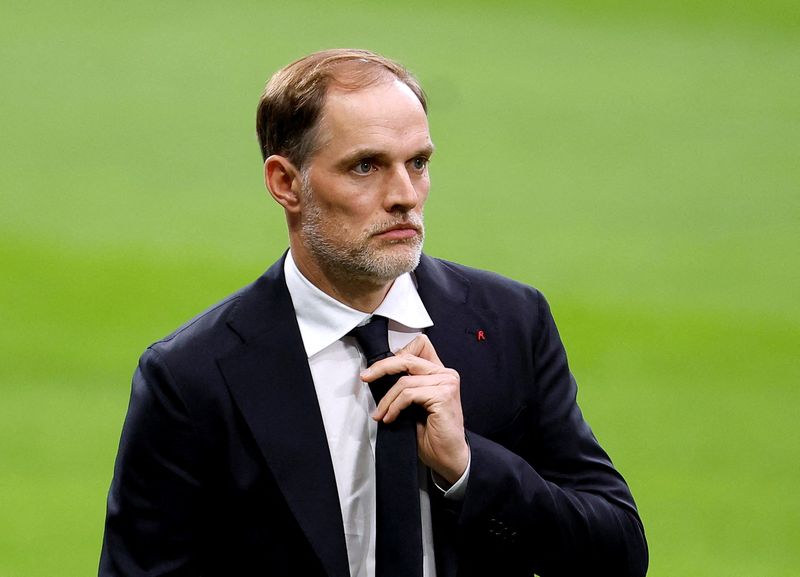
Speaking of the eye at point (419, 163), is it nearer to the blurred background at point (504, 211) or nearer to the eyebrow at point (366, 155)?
the eyebrow at point (366, 155)

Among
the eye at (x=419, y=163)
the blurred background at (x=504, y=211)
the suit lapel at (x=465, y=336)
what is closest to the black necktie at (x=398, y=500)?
the suit lapel at (x=465, y=336)

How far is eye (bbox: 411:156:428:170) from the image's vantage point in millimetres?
1833

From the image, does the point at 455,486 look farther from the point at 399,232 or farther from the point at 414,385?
the point at 399,232

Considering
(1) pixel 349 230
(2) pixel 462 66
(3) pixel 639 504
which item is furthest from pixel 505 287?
(2) pixel 462 66

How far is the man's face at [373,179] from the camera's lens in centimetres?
179

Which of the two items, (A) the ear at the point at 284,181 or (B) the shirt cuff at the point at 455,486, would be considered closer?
(B) the shirt cuff at the point at 455,486

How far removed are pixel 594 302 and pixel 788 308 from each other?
621 mm

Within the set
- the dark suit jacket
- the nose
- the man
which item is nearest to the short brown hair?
the man

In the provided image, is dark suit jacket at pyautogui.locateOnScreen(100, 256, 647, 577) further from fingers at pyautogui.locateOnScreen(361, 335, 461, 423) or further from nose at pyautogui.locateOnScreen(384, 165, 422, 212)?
nose at pyautogui.locateOnScreen(384, 165, 422, 212)

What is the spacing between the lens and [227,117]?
4.40 metres

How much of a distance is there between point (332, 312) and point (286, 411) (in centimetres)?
16

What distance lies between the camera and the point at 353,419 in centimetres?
185

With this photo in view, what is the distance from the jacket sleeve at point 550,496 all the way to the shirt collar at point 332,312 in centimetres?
15

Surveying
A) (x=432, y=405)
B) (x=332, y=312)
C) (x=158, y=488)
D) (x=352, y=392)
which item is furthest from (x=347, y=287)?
(x=158, y=488)
